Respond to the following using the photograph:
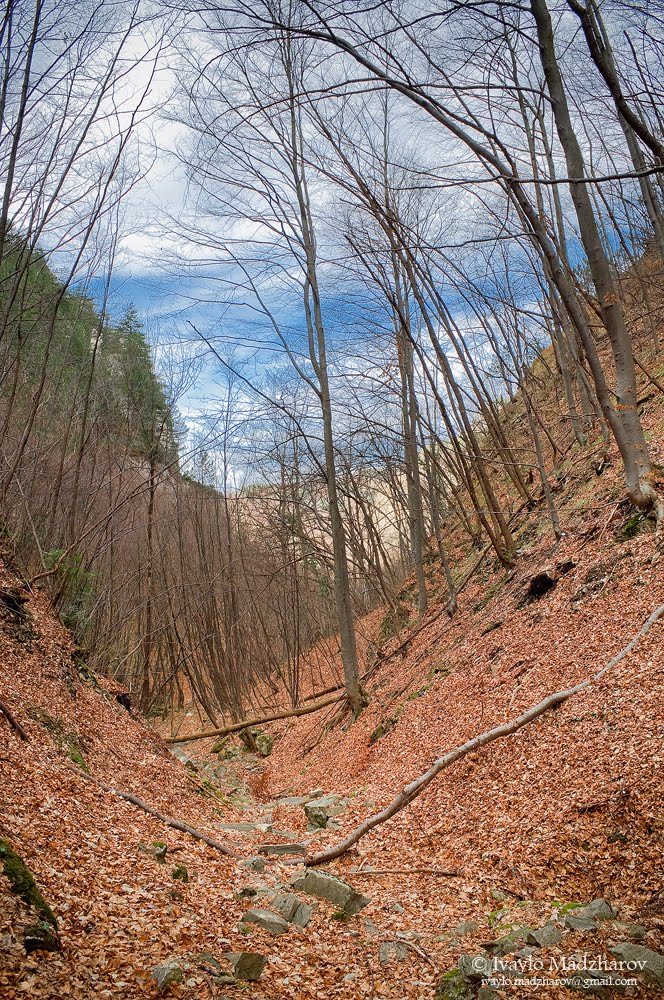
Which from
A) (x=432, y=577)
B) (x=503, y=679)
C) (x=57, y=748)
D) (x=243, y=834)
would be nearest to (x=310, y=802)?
(x=243, y=834)

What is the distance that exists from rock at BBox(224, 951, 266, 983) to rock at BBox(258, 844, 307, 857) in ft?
8.03

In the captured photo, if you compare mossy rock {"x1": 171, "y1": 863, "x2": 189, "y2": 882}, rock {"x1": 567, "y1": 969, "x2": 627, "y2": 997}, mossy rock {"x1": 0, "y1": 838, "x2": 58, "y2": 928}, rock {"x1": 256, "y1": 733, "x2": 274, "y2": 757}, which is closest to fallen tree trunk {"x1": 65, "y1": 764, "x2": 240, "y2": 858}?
mossy rock {"x1": 171, "y1": 863, "x2": 189, "y2": 882}

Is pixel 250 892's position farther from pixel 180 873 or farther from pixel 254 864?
pixel 254 864

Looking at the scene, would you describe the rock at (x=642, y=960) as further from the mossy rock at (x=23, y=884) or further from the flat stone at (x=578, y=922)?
the mossy rock at (x=23, y=884)

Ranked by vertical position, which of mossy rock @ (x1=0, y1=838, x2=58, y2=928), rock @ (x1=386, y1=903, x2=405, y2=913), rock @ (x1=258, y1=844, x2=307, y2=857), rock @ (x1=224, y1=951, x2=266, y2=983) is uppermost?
mossy rock @ (x1=0, y1=838, x2=58, y2=928)

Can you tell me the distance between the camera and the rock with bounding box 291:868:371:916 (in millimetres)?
4164

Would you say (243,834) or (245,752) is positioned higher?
(243,834)

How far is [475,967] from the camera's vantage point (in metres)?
3.17

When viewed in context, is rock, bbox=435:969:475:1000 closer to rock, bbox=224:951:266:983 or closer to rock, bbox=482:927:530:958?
rock, bbox=482:927:530:958

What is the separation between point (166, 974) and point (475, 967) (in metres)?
1.62

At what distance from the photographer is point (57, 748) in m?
5.13

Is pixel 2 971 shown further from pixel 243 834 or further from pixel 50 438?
pixel 50 438

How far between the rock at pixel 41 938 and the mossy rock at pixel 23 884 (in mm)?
55

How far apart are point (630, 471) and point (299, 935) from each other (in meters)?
5.33
